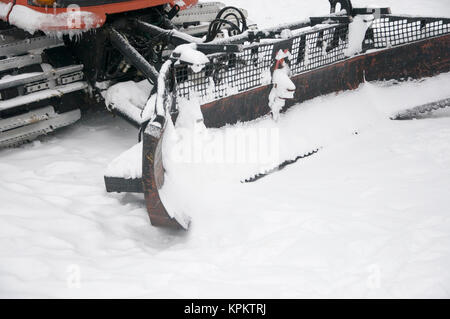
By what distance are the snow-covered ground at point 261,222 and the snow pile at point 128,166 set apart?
327 mm

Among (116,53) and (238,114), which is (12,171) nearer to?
(116,53)

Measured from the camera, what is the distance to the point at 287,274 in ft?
8.24

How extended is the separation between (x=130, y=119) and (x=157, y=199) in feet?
3.79

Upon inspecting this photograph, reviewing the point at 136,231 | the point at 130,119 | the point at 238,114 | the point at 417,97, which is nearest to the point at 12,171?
the point at 130,119

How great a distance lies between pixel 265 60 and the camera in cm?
395

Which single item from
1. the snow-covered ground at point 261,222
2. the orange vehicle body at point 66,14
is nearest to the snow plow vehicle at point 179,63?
the orange vehicle body at point 66,14

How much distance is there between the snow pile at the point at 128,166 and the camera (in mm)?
3080

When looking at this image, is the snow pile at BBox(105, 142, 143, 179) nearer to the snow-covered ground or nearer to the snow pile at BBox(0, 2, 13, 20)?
the snow-covered ground

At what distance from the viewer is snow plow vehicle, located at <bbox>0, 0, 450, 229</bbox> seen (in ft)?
12.0

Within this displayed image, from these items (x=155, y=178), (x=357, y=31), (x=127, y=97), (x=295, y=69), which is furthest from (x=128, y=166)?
(x=357, y=31)

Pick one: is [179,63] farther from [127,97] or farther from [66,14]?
[66,14]

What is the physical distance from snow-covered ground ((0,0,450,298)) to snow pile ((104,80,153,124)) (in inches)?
18.1

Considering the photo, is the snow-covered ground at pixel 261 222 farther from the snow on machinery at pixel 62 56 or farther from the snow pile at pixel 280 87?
the snow on machinery at pixel 62 56

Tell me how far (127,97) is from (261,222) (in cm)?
175
